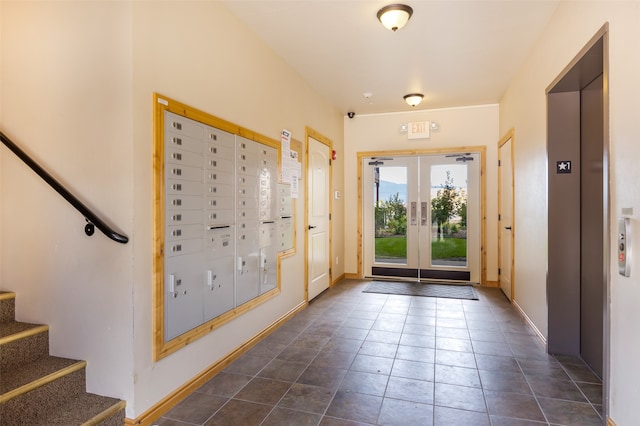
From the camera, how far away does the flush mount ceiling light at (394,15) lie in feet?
9.06

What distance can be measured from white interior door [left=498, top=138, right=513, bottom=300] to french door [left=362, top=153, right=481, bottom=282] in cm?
38

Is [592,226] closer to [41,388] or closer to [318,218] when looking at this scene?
[318,218]

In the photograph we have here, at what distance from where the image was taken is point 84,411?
73.5 inches

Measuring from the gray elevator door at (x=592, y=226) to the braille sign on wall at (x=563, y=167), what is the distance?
0.09 metres

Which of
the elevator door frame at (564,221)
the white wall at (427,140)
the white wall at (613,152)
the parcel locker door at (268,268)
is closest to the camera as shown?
the white wall at (613,152)

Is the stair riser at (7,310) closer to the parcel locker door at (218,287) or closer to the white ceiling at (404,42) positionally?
the parcel locker door at (218,287)

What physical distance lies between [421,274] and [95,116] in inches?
202

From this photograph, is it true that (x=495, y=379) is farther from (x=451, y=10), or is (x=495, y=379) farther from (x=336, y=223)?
(x=336, y=223)

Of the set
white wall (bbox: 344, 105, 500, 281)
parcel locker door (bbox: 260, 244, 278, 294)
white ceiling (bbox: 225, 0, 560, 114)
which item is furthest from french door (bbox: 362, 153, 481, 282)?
parcel locker door (bbox: 260, 244, 278, 294)

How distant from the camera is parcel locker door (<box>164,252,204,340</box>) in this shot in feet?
7.18

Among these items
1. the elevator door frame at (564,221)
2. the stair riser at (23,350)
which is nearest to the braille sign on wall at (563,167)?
the elevator door frame at (564,221)

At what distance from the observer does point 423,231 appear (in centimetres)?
587

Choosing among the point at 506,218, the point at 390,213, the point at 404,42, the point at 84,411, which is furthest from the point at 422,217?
the point at 84,411

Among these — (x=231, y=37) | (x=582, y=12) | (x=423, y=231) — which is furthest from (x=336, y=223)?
(x=582, y=12)
